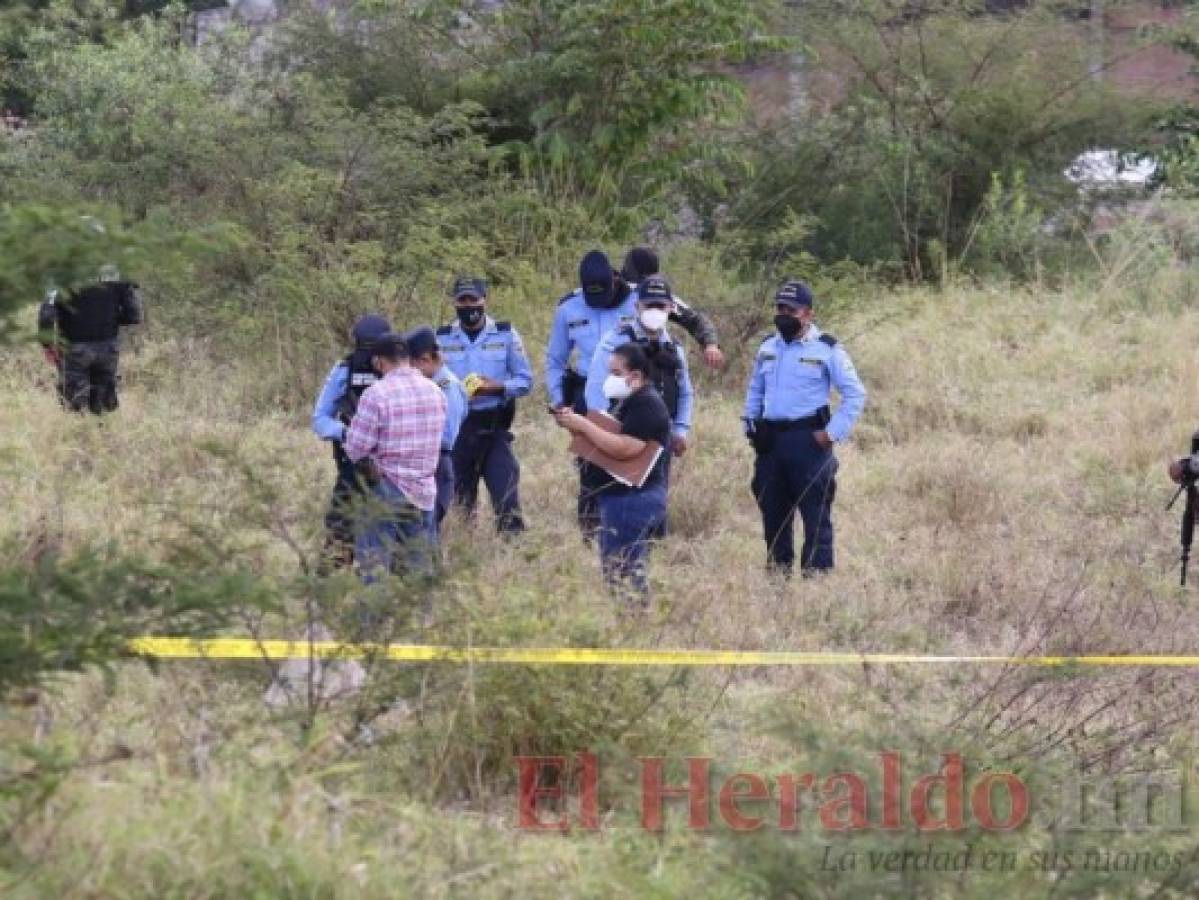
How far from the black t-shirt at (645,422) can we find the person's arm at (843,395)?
124 centimetres

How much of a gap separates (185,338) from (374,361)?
8112mm

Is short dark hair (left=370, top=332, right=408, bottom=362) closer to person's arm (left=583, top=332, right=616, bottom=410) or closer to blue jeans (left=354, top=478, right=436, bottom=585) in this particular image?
blue jeans (left=354, top=478, right=436, bottom=585)

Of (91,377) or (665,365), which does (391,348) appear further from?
(91,377)

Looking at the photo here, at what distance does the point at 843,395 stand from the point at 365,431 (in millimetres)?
2750

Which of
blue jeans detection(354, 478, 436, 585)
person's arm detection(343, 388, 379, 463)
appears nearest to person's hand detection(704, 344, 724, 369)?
person's arm detection(343, 388, 379, 463)

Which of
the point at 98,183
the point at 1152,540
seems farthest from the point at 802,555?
the point at 98,183

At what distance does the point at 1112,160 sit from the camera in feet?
75.9

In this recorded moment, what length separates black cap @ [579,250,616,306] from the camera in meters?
10.9

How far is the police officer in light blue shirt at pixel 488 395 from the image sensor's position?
11148 millimetres

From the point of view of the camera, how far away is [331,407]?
9.77 metres

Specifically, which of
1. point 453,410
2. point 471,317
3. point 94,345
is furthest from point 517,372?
point 94,345

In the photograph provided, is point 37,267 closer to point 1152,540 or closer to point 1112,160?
point 1152,540

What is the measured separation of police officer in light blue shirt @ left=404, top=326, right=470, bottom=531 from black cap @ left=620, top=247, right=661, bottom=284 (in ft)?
5.11

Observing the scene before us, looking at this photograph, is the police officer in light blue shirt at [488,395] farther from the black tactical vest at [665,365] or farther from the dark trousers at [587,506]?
the black tactical vest at [665,365]
